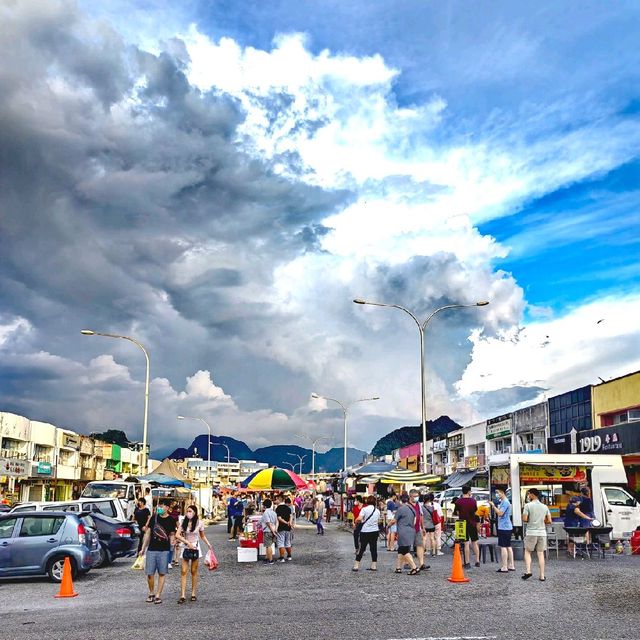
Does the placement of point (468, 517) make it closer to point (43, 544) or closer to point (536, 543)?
point (536, 543)

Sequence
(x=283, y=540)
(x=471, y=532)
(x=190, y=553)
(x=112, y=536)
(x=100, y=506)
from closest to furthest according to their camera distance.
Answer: (x=190, y=553)
(x=471, y=532)
(x=112, y=536)
(x=283, y=540)
(x=100, y=506)

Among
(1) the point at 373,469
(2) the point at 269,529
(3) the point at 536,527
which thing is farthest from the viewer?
(1) the point at 373,469

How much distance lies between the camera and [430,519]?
21.8m

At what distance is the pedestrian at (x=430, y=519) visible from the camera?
21.6 meters

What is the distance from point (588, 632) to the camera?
10.6 m

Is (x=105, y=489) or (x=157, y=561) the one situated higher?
(x=105, y=489)

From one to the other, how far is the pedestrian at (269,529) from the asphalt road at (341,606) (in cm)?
243

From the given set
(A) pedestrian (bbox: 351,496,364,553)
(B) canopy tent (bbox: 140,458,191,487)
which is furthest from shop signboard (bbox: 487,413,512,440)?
(B) canopy tent (bbox: 140,458,191,487)

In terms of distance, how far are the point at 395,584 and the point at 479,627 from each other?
17.0ft

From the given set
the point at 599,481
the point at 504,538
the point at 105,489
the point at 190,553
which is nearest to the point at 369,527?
the point at 504,538

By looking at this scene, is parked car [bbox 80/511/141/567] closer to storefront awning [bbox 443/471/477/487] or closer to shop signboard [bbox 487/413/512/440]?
storefront awning [bbox 443/471/477/487]

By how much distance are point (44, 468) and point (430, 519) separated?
48708 mm

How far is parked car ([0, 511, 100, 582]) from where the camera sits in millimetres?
17172

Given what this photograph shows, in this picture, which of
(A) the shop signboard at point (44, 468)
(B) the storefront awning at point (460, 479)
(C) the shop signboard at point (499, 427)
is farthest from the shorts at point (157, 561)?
(A) the shop signboard at point (44, 468)
